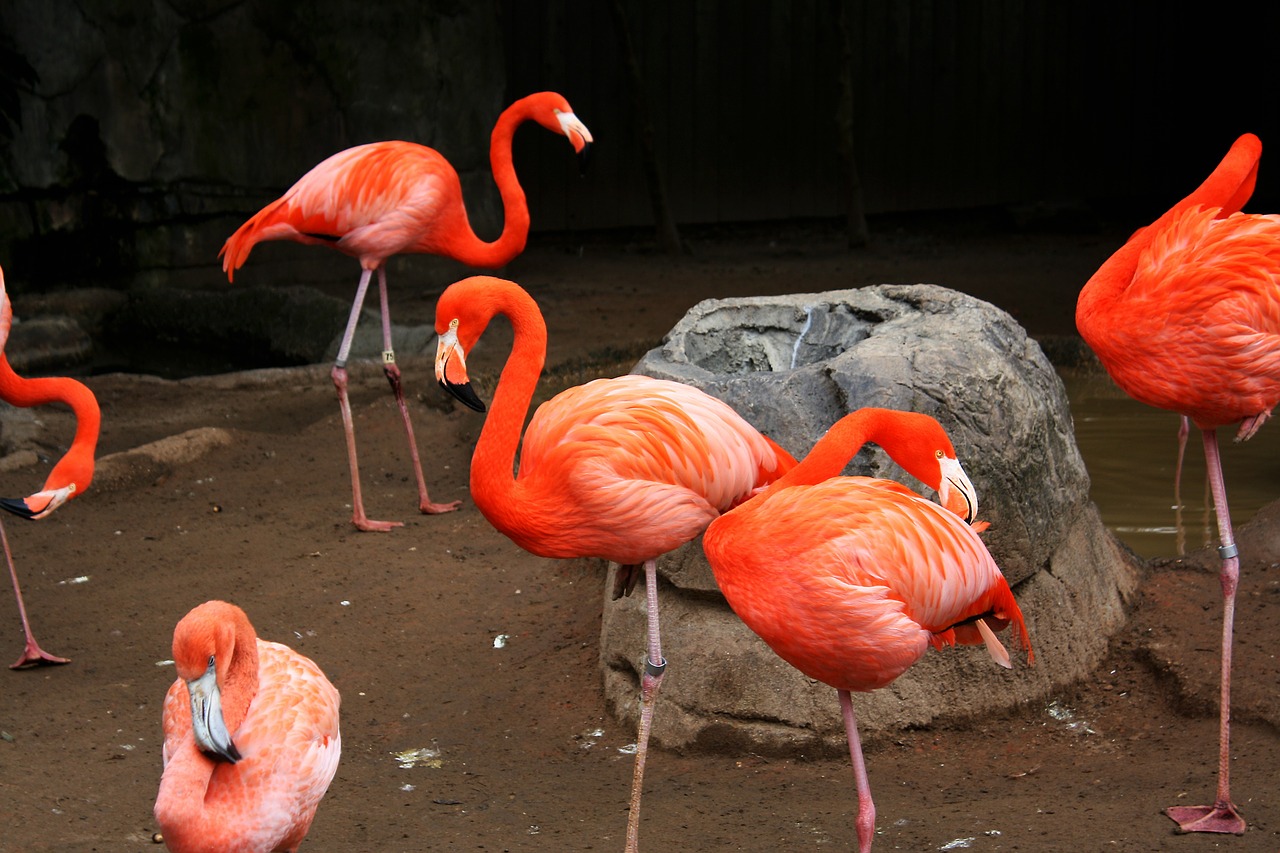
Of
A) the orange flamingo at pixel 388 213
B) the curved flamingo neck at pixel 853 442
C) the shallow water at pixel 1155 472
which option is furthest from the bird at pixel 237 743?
the shallow water at pixel 1155 472

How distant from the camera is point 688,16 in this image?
36.7 feet

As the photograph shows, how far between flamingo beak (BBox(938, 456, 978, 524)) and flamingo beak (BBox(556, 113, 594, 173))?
9.05ft

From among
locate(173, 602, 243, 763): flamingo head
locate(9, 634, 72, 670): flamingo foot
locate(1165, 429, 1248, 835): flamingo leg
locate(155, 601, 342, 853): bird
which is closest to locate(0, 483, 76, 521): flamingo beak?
locate(9, 634, 72, 670): flamingo foot

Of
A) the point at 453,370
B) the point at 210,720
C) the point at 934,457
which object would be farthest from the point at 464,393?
the point at 934,457

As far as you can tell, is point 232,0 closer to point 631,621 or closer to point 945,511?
point 631,621

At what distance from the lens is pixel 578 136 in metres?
5.16

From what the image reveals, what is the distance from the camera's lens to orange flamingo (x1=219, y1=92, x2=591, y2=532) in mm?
5191

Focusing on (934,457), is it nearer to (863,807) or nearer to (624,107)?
(863,807)

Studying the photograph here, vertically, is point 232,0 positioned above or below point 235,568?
above

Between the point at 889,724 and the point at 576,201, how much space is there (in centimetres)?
828

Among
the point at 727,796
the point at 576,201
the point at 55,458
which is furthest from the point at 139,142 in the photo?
the point at 727,796

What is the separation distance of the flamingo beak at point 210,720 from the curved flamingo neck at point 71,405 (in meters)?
1.68

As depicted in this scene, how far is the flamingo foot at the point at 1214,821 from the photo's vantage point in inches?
114

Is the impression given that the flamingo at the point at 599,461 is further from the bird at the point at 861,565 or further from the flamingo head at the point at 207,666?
the flamingo head at the point at 207,666
